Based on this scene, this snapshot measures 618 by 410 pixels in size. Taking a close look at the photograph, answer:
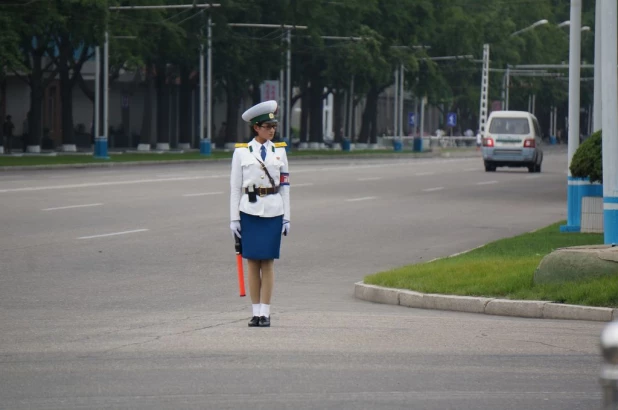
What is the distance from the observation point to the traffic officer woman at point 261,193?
38.2 ft

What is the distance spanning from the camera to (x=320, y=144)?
89.4m

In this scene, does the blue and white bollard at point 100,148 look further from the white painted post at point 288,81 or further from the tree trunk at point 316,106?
the tree trunk at point 316,106

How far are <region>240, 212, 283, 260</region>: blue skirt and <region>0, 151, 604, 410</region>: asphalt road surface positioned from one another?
2.05 feet

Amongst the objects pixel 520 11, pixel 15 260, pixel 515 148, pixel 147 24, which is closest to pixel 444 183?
pixel 515 148

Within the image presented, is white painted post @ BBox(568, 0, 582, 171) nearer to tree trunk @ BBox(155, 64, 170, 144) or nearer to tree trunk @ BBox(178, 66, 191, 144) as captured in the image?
tree trunk @ BBox(155, 64, 170, 144)

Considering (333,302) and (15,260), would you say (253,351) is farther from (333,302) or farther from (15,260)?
(15,260)

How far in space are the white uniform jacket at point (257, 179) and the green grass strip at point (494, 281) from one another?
274cm

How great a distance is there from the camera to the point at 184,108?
271 ft

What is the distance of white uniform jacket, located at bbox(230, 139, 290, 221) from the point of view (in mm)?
11648

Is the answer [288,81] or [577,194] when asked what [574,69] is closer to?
[577,194]

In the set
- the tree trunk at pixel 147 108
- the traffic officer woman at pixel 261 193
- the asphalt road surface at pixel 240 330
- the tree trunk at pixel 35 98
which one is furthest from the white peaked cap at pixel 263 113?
the tree trunk at pixel 147 108

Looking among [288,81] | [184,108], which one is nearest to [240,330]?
[288,81]

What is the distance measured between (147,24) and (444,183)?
2051 centimetres

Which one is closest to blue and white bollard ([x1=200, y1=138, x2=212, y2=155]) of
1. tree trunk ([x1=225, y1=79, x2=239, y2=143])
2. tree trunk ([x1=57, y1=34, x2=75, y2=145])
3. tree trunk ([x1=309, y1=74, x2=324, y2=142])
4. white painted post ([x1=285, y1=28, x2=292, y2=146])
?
tree trunk ([x1=225, y1=79, x2=239, y2=143])
